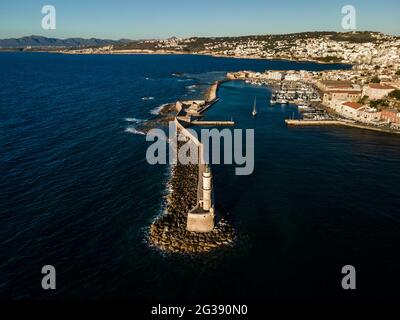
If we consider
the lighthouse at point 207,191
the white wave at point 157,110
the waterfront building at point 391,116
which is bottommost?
the lighthouse at point 207,191

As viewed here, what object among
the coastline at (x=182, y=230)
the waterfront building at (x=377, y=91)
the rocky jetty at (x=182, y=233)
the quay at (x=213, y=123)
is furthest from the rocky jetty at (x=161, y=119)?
the waterfront building at (x=377, y=91)

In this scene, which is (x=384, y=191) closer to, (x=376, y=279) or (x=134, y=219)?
(x=376, y=279)

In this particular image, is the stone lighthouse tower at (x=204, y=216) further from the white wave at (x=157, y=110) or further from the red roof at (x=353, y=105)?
the red roof at (x=353, y=105)

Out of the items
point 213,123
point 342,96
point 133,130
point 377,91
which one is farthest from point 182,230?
point 377,91

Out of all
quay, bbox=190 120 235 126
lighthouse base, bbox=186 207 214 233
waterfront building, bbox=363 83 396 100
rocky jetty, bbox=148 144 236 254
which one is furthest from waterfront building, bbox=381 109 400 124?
lighthouse base, bbox=186 207 214 233

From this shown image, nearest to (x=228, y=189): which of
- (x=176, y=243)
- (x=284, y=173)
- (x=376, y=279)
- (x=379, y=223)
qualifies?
(x=284, y=173)

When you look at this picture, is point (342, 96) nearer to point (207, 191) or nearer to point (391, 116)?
point (391, 116)
